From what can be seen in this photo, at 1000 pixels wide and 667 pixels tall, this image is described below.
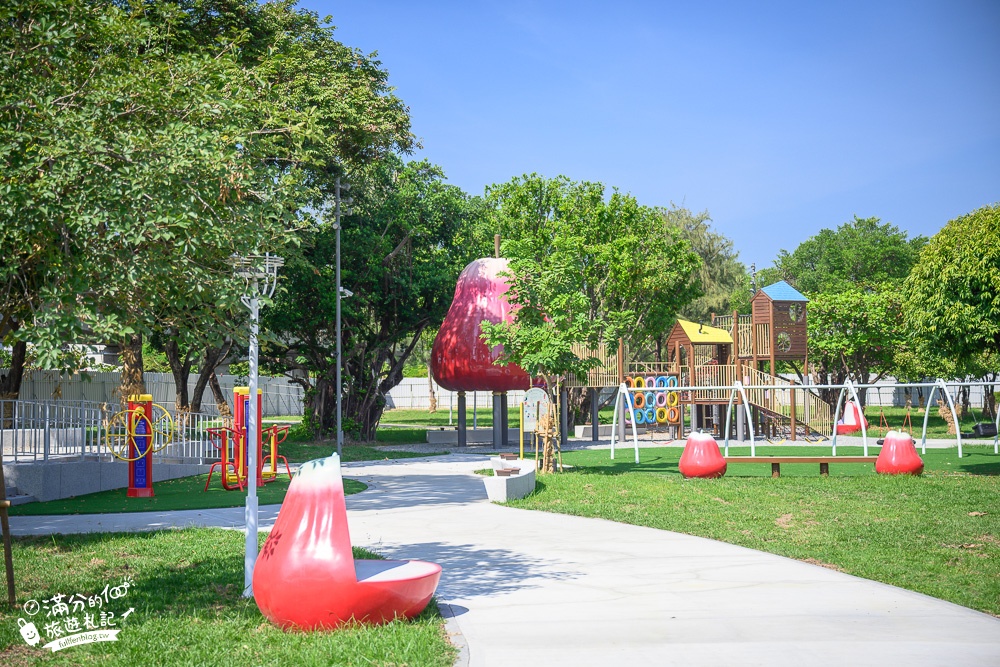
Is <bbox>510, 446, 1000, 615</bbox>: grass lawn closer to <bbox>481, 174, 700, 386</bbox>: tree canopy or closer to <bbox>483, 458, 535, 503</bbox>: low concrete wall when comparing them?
<bbox>483, 458, 535, 503</bbox>: low concrete wall

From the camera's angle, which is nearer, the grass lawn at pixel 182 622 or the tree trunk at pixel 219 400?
the grass lawn at pixel 182 622

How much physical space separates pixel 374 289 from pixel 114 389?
31.9 ft

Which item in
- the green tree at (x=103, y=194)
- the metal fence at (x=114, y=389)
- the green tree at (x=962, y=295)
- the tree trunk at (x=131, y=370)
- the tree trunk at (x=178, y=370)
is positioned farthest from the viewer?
the metal fence at (x=114, y=389)

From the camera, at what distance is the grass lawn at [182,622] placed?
6.37 m

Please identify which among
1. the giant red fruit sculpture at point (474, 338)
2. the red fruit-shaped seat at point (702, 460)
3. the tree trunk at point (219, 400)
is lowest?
the red fruit-shaped seat at point (702, 460)

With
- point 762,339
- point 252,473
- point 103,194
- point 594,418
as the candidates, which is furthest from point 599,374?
point 103,194

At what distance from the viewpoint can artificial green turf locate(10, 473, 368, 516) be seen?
15.1 metres

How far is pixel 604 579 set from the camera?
29.7 feet

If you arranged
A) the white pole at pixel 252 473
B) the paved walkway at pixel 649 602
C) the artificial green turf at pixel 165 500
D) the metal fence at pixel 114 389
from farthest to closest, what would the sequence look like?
the metal fence at pixel 114 389, the artificial green turf at pixel 165 500, the white pole at pixel 252 473, the paved walkway at pixel 649 602

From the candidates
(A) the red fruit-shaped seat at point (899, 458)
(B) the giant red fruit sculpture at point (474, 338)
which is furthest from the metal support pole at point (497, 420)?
(A) the red fruit-shaped seat at point (899, 458)

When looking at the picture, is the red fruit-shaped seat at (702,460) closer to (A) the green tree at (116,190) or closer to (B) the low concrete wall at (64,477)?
(A) the green tree at (116,190)

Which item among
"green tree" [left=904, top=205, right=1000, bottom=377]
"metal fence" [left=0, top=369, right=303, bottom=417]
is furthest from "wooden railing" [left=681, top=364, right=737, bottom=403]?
"metal fence" [left=0, top=369, right=303, bottom=417]

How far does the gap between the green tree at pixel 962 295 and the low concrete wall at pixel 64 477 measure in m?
16.0

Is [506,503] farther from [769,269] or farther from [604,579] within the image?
[769,269]
